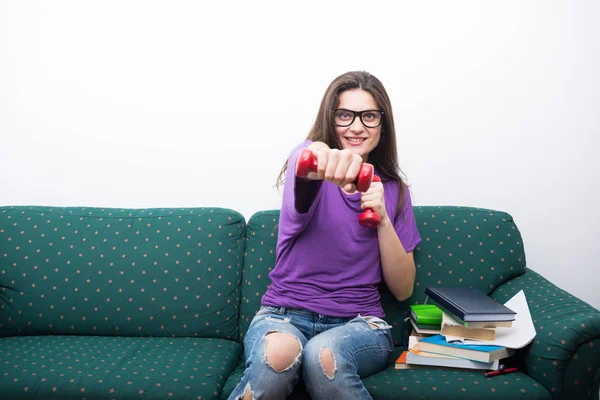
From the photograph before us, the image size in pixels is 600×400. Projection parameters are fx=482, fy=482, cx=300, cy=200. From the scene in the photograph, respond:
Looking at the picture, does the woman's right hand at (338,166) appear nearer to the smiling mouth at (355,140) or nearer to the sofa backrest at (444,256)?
the smiling mouth at (355,140)

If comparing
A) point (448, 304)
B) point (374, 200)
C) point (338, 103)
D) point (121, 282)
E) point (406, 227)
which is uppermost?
point (338, 103)

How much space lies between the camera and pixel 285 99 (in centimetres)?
209

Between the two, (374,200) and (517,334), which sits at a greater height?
(374,200)

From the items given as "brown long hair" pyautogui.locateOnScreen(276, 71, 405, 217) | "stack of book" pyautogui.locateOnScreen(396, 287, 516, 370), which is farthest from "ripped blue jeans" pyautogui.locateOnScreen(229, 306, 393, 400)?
"brown long hair" pyautogui.locateOnScreen(276, 71, 405, 217)

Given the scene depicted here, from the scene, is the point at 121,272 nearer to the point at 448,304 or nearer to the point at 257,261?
the point at 257,261

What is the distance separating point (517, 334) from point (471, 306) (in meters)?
0.17

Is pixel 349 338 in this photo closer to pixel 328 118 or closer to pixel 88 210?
pixel 328 118

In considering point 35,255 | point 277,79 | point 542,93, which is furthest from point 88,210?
point 542,93

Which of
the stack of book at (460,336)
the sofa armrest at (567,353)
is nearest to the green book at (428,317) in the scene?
the stack of book at (460,336)

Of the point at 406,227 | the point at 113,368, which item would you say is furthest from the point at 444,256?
the point at 113,368

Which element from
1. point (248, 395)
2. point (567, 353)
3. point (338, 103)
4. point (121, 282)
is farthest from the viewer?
point (121, 282)

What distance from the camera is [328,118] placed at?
1.58 m

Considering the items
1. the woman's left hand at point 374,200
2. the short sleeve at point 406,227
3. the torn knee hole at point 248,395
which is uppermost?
the woman's left hand at point 374,200

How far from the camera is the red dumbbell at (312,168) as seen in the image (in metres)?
0.99
